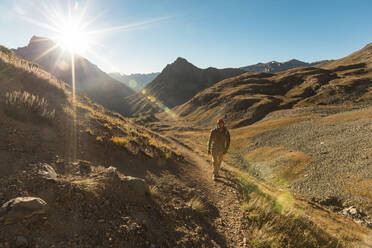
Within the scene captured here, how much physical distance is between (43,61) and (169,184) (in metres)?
209

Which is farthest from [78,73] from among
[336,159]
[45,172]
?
[336,159]

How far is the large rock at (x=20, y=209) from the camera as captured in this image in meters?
2.44

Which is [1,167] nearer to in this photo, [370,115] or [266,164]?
[266,164]

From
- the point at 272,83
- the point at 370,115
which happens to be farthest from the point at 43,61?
the point at 370,115

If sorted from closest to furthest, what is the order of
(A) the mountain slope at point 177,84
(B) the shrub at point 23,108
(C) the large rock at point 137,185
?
(C) the large rock at point 137,185 → (B) the shrub at point 23,108 → (A) the mountain slope at point 177,84

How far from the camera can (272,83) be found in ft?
276

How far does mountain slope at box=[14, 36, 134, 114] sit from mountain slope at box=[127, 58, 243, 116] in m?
19.2

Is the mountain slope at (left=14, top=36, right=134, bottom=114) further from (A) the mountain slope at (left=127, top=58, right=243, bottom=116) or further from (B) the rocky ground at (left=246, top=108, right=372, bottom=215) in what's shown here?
(B) the rocky ground at (left=246, top=108, right=372, bottom=215)

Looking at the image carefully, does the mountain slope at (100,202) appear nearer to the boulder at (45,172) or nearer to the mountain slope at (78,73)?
the boulder at (45,172)

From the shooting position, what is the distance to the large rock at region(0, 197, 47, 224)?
2.44 m

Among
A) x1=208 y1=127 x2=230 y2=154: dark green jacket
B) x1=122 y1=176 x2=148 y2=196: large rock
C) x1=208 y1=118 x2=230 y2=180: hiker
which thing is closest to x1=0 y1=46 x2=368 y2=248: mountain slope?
x1=122 y1=176 x2=148 y2=196: large rock

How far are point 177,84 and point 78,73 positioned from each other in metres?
107

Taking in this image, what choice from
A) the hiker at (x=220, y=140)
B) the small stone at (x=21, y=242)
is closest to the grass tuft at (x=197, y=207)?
the hiker at (x=220, y=140)

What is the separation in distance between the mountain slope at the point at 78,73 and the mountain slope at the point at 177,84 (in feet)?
63.0
